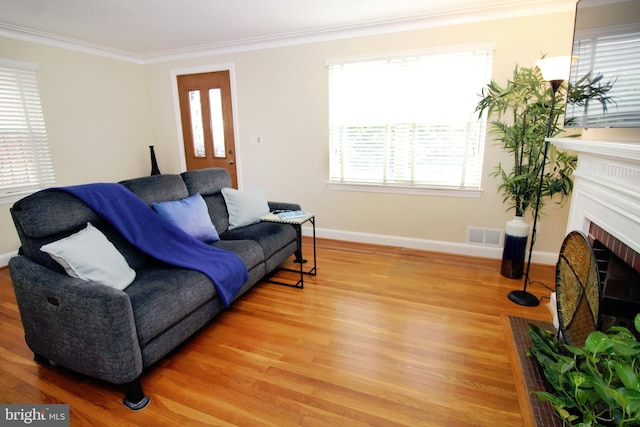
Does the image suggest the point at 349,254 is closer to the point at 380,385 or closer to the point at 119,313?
the point at 380,385

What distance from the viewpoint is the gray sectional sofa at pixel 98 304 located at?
1.59m

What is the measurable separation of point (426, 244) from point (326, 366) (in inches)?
89.1

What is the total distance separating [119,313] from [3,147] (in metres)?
3.24

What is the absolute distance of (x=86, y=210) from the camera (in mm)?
2074

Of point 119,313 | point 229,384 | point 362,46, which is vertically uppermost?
point 362,46

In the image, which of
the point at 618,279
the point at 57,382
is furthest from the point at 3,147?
the point at 618,279

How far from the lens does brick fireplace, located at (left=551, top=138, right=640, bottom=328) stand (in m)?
1.48

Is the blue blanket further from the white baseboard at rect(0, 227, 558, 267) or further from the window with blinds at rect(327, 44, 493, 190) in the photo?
the window with blinds at rect(327, 44, 493, 190)

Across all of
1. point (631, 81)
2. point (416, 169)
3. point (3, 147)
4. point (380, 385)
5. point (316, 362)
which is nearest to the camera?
point (631, 81)

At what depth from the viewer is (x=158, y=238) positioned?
7.52ft

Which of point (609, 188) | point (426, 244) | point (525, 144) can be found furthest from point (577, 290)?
point (426, 244)

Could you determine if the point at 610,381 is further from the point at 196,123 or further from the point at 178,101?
the point at 178,101

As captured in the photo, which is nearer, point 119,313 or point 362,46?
point 119,313

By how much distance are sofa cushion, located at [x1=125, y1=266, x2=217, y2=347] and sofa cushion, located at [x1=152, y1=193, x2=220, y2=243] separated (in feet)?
1.49
